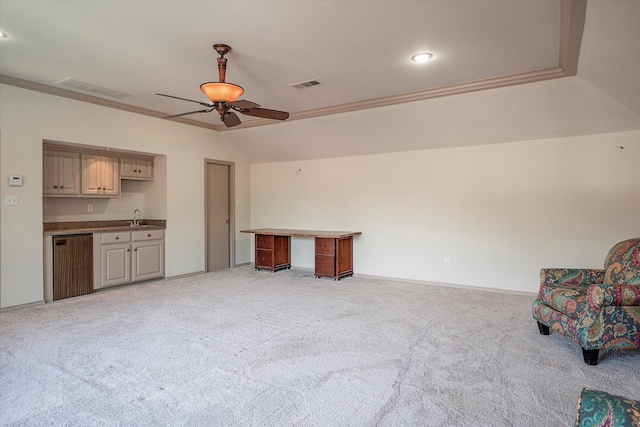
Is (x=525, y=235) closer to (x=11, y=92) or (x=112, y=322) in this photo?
(x=112, y=322)

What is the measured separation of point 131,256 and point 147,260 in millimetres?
256

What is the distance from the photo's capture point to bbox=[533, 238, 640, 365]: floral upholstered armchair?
8.68 ft

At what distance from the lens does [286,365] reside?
8.98ft

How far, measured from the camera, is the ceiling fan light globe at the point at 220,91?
3141 mm

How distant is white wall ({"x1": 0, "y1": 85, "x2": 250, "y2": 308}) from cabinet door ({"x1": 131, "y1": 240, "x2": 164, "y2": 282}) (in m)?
0.15

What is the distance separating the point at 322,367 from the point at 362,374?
30 centimetres

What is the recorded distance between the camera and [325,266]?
5996 mm

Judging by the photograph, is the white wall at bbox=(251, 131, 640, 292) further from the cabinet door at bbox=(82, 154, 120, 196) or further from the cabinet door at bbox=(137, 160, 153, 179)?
the cabinet door at bbox=(82, 154, 120, 196)

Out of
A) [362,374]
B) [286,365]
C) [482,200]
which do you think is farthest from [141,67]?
[482,200]

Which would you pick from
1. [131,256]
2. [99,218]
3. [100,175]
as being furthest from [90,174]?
[131,256]

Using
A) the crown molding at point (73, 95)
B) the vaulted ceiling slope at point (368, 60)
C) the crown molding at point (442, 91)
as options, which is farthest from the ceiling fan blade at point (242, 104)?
the crown molding at point (73, 95)

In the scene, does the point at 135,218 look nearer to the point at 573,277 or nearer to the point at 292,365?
the point at 292,365

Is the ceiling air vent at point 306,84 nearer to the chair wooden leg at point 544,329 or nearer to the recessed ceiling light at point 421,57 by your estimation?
the recessed ceiling light at point 421,57

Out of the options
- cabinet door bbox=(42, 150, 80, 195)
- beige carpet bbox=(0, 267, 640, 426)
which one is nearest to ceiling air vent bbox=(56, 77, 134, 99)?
cabinet door bbox=(42, 150, 80, 195)
